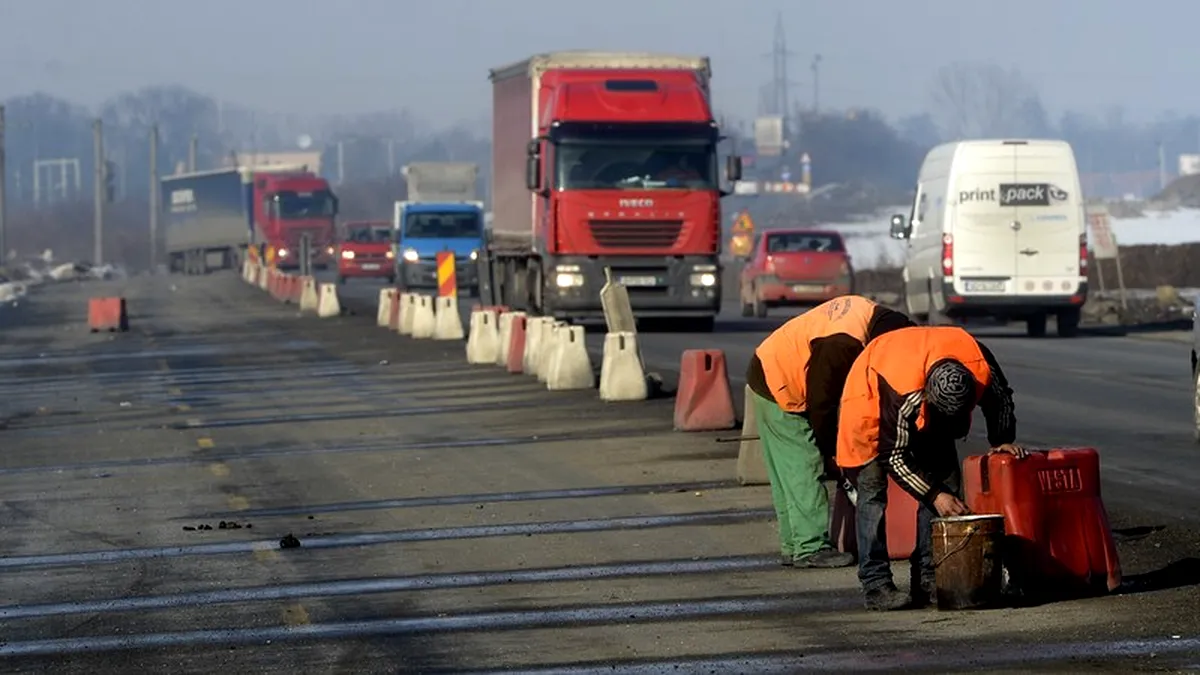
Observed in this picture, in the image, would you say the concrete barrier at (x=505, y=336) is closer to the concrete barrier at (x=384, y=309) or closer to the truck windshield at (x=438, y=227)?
the concrete barrier at (x=384, y=309)

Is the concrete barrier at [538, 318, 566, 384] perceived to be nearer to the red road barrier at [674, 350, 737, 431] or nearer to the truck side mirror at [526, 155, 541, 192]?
the red road barrier at [674, 350, 737, 431]

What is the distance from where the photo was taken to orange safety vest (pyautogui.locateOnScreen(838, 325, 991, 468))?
8.78 meters

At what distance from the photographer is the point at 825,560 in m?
10.4

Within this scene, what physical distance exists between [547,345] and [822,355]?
1399 centimetres

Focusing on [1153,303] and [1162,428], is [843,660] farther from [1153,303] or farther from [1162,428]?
[1153,303]

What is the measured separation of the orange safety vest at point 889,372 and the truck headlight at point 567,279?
76.5ft

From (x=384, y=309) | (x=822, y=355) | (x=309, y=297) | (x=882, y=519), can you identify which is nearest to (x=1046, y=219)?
(x=384, y=309)

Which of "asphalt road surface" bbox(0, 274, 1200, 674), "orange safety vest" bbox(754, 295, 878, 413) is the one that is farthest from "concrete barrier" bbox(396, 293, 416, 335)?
"orange safety vest" bbox(754, 295, 878, 413)

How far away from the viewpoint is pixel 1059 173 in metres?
30.4

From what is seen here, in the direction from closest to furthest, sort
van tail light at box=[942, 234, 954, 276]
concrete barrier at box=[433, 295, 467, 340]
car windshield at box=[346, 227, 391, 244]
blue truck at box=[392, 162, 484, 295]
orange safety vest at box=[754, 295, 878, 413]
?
orange safety vest at box=[754, 295, 878, 413]
van tail light at box=[942, 234, 954, 276]
concrete barrier at box=[433, 295, 467, 340]
blue truck at box=[392, 162, 484, 295]
car windshield at box=[346, 227, 391, 244]

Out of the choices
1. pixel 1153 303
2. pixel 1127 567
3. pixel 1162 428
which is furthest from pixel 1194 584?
pixel 1153 303

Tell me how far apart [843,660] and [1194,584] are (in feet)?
7.38

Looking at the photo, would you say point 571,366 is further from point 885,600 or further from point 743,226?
point 743,226

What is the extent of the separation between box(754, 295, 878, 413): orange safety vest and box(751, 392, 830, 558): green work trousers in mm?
147
